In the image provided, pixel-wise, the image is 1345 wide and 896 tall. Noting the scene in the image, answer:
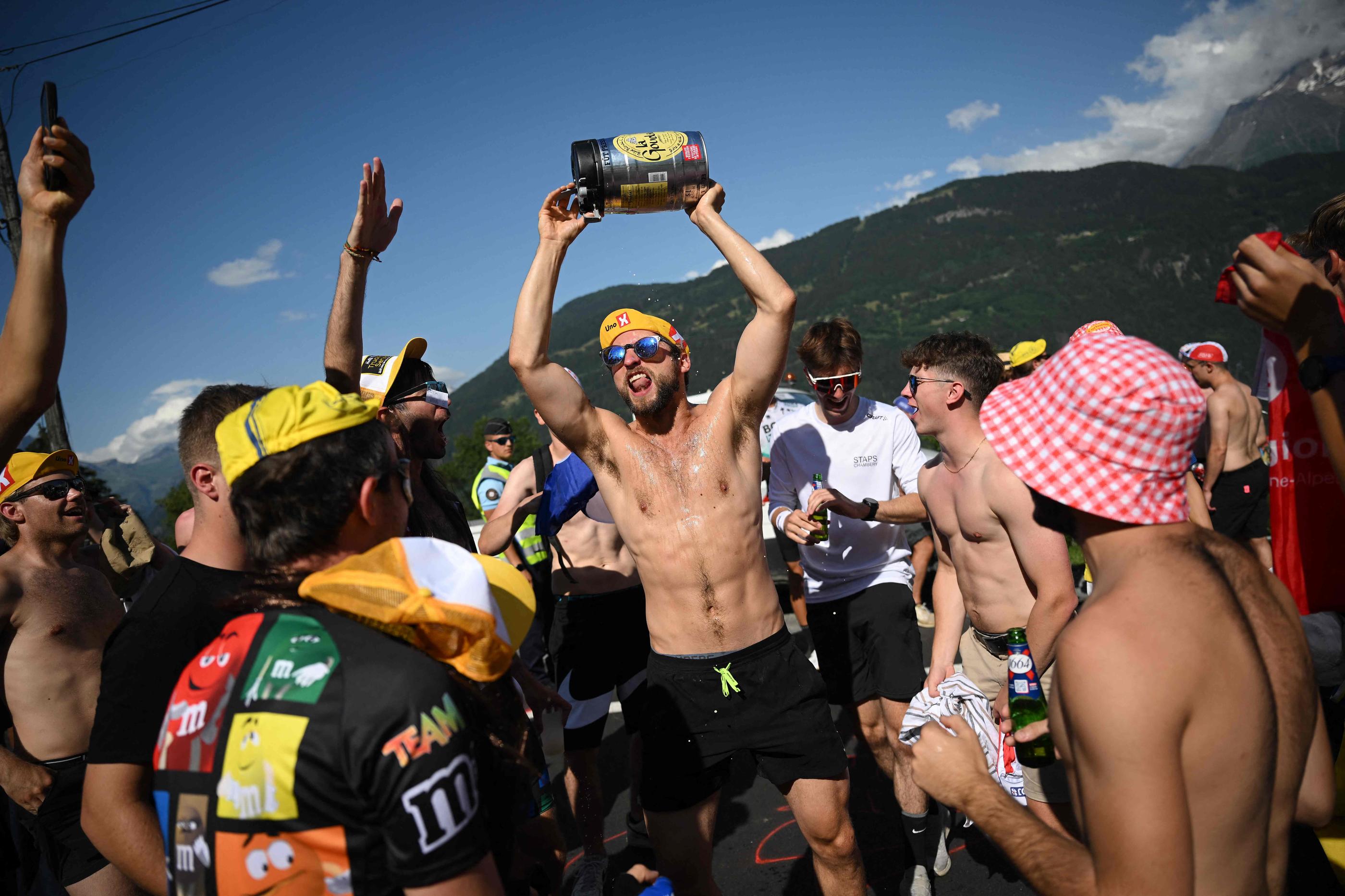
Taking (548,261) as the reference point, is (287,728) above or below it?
below

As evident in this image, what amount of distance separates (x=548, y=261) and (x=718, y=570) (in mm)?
1467

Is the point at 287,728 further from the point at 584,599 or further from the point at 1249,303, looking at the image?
the point at 584,599

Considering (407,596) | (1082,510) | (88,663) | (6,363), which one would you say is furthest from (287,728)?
(88,663)

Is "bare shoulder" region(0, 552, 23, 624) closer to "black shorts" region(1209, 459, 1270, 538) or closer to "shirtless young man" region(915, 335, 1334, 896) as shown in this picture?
"shirtless young man" region(915, 335, 1334, 896)

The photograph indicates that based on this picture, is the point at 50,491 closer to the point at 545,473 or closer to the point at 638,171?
the point at 545,473

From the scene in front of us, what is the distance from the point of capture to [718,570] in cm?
301

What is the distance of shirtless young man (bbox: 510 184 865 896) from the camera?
2.93m

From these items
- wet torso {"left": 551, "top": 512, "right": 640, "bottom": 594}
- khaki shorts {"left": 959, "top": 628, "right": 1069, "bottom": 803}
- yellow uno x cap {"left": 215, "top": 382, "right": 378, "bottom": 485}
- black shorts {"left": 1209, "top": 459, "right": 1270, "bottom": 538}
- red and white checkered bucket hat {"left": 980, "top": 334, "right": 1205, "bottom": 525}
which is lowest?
black shorts {"left": 1209, "top": 459, "right": 1270, "bottom": 538}

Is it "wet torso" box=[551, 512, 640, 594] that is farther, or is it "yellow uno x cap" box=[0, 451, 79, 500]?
"wet torso" box=[551, 512, 640, 594]

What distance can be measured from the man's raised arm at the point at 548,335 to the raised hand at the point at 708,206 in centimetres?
46

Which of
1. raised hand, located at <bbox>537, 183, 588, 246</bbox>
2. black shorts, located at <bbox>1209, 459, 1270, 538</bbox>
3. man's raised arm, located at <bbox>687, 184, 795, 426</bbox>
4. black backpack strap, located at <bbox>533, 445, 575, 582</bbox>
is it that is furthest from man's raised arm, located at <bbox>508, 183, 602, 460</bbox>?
black shorts, located at <bbox>1209, 459, 1270, 538</bbox>

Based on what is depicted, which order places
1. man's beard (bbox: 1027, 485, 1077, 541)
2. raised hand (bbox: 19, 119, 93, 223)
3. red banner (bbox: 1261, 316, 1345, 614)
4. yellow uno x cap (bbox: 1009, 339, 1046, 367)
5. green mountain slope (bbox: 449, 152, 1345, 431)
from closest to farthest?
man's beard (bbox: 1027, 485, 1077, 541) → raised hand (bbox: 19, 119, 93, 223) → red banner (bbox: 1261, 316, 1345, 614) → yellow uno x cap (bbox: 1009, 339, 1046, 367) → green mountain slope (bbox: 449, 152, 1345, 431)

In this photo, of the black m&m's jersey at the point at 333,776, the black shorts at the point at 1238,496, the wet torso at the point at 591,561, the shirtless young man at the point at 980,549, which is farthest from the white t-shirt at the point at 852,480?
the black shorts at the point at 1238,496

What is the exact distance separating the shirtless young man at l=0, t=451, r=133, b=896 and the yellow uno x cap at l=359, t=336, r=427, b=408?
4.83ft
